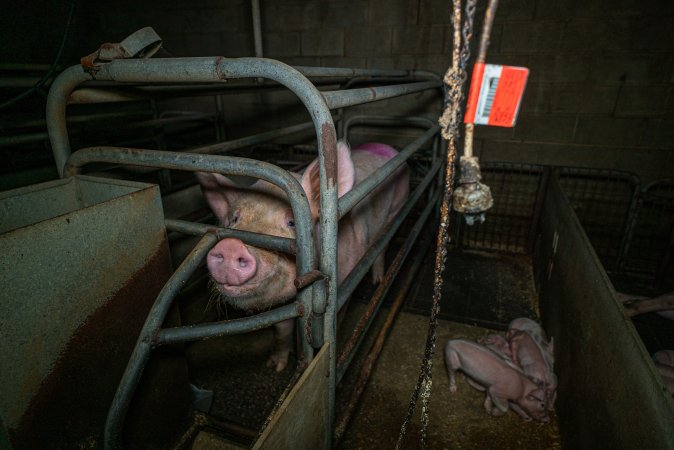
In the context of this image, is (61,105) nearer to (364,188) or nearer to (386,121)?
(364,188)

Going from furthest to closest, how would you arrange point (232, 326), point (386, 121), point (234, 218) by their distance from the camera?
point (386, 121)
point (234, 218)
point (232, 326)

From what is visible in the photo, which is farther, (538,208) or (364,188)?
(538,208)

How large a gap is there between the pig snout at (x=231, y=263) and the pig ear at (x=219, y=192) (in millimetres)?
454

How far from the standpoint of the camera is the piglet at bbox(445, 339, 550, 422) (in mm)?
2182

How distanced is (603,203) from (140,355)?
4.60 metres

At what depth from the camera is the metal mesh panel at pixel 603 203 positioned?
389 cm

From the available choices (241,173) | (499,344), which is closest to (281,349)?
(499,344)

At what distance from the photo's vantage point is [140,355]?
1.14 meters

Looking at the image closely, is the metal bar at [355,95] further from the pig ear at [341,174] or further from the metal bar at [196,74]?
the pig ear at [341,174]

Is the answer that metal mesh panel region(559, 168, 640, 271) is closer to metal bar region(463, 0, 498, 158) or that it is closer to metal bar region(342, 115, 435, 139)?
metal bar region(342, 115, 435, 139)

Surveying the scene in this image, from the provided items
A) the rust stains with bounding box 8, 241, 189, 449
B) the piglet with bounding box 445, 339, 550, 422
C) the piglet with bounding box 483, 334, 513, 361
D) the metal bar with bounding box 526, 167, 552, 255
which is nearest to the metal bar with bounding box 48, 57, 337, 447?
the rust stains with bounding box 8, 241, 189, 449

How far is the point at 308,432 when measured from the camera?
1.14m

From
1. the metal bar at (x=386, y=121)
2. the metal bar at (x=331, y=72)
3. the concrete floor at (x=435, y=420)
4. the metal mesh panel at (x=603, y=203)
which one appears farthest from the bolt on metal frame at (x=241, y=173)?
the metal mesh panel at (x=603, y=203)

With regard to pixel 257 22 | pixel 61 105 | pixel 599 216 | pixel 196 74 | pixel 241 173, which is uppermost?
pixel 257 22
